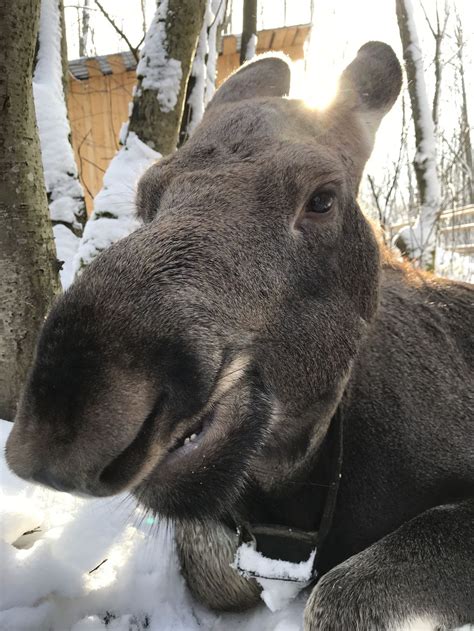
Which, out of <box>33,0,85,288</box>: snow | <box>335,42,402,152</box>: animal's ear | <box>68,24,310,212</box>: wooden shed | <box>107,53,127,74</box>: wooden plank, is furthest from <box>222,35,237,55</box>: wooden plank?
<box>335,42,402,152</box>: animal's ear

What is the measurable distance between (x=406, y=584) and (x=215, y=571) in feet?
3.40

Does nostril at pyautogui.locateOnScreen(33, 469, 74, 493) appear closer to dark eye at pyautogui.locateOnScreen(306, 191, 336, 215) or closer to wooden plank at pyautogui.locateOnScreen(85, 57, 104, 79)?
dark eye at pyautogui.locateOnScreen(306, 191, 336, 215)

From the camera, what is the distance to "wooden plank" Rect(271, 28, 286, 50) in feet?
43.9

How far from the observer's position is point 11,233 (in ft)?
11.4

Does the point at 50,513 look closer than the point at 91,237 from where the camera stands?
Yes

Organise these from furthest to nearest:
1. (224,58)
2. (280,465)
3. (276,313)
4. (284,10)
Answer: (284,10)
(224,58)
(280,465)
(276,313)

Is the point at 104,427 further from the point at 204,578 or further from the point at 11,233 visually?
the point at 11,233

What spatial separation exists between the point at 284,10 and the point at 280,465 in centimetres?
2963

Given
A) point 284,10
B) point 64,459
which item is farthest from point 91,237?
point 284,10

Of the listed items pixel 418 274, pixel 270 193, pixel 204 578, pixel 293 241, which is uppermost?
pixel 270 193

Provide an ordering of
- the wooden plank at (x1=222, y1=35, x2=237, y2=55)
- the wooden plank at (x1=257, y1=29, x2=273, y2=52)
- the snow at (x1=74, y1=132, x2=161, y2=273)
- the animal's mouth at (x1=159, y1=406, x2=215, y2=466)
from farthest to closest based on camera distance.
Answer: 1. the wooden plank at (x1=257, y1=29, x2=273, y2=52)
2. the wooden plank at (x1=222, y1=35, x2=237, y2=55)
3. the snow at (x1=74, y1=132, x2=161, y2=273)
4. the animal's mouth at (x1=159, y1=406, x2=215, y2=466)

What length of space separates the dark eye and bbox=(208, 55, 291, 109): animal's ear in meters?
1.33

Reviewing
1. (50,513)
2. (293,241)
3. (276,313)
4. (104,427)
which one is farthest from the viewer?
(50,513)

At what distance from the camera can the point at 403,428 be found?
269 cm
